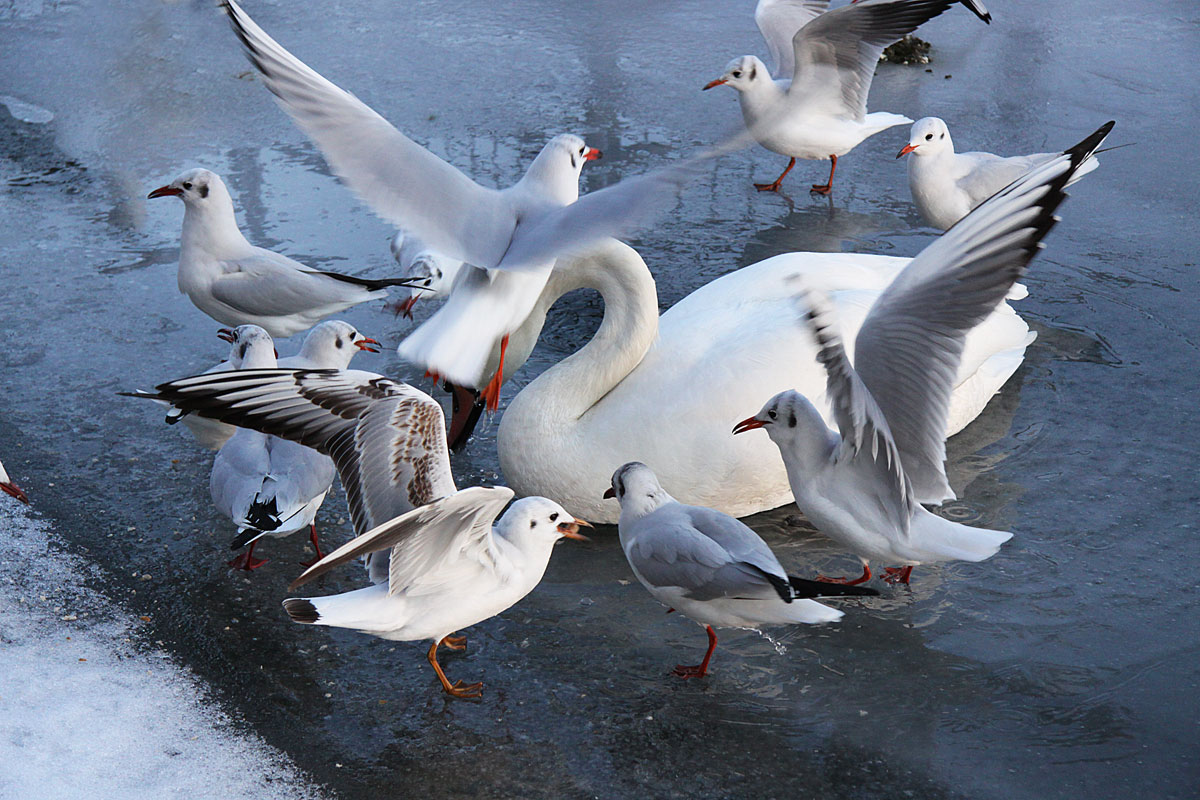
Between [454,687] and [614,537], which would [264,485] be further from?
[614,537]

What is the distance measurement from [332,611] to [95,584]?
1154 millimetres

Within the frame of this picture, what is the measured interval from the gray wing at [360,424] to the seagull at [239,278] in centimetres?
124

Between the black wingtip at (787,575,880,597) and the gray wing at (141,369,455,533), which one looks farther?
the gray wing at (141,369,455,533)

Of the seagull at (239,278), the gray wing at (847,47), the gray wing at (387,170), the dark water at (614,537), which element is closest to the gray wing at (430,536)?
the dark water at (614,537)

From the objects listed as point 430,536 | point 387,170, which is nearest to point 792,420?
point 430,536

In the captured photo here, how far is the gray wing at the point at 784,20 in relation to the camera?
661 cm

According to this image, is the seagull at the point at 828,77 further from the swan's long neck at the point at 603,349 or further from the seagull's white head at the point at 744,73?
the swan's long neck at the point at 603,349

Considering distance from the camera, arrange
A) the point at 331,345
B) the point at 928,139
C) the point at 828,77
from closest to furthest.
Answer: the point at 331,345
the point at 928,139
the point at 828,77

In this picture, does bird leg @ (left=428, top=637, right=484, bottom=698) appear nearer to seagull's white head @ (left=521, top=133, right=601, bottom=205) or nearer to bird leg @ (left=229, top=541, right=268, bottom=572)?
bird leg @ (left=229, top=541, right=268, bottom=572)

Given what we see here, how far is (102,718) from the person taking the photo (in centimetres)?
318

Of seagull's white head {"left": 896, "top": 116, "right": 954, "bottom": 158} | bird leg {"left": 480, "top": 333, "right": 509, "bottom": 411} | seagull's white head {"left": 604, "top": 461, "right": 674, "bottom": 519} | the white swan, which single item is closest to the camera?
seagull's white head {"left": 604, "top": 461, "right": 674, "bottom": 519}

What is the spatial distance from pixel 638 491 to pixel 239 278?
1.99m

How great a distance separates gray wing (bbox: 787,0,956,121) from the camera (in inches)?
221

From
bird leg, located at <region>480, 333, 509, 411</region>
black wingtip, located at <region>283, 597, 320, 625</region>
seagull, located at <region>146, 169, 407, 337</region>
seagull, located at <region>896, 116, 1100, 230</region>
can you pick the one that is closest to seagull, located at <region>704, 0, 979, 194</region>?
seagull, located at <region>896, 116, 1100, 230</region>
